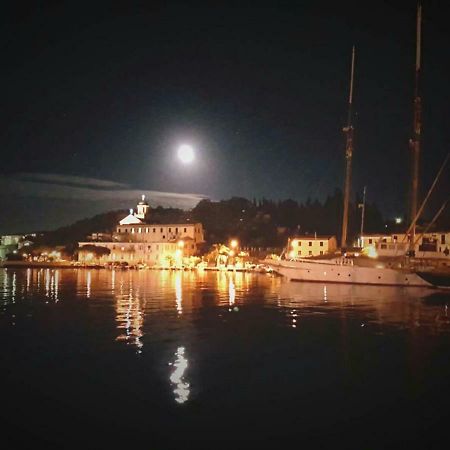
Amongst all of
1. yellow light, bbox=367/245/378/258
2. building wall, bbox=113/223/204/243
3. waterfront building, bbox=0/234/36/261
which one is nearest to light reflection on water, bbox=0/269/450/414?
yellow light, bbox=367/245/378/258

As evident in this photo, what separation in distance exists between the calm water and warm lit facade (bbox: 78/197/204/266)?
77437 mm

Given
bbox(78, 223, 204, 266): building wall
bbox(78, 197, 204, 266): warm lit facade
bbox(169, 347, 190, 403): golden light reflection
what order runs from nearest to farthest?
1. bbox(169, 347, 190, 403): golden light reflection
2. bbox(78, 197, 204, 266): warm lit facade
3. bbox(78, 223, 204, 266): building wall

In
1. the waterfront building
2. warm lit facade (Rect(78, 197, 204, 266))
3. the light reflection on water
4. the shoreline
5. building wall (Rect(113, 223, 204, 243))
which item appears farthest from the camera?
the waterfront building

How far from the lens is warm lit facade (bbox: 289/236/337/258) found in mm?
85312

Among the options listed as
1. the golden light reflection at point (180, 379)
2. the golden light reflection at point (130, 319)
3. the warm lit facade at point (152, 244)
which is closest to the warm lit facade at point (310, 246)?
the warm lit facade at point (152, 244)

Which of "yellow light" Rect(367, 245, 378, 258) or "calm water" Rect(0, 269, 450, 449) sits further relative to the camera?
"yellow light" Rect(367, 245, 378, 258)

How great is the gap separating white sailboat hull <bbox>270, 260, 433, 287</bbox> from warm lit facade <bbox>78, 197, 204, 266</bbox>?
1762 inches

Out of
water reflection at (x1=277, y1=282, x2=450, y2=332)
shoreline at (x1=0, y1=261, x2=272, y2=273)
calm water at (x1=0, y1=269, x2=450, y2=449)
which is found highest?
calm water at (x1=0, y1=269, x2=450, y2=449)

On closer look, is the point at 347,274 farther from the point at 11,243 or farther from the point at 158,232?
the point at 11,243

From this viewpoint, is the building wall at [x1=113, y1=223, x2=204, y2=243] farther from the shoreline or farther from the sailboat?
the sailboat

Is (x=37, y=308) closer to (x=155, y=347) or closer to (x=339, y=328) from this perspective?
(x=155, y=347)

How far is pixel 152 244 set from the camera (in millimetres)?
110688

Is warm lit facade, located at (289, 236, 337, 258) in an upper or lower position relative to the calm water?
upper

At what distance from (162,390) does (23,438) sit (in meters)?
4.09
